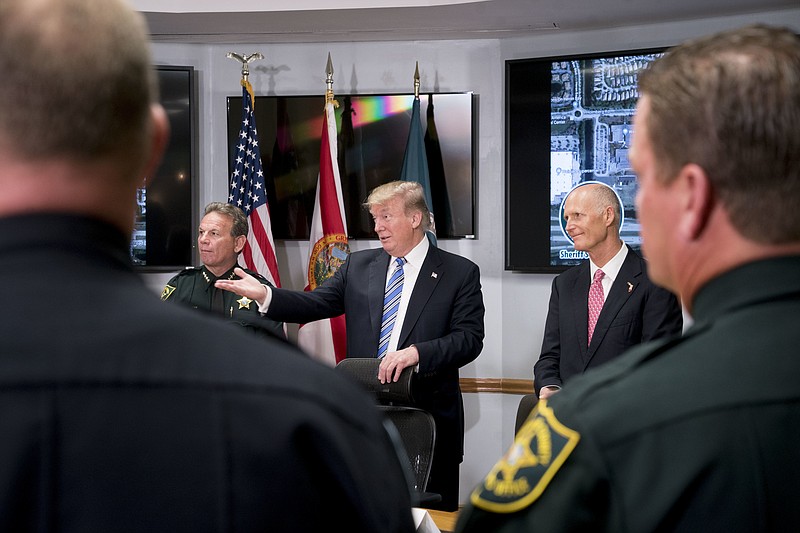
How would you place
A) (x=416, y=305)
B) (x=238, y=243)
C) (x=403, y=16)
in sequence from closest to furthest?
1. (x=416, y=305)
2. (x=238, y=243)
3. (x=403, y=16)

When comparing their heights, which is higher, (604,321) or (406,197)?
(406,197)

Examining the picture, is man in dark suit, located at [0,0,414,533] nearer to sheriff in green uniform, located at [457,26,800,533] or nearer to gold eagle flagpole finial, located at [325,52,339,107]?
sheriff in green uniform, located at [457,26,800,533]

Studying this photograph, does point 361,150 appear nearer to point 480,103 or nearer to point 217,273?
point 480,103

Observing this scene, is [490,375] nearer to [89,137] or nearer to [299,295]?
[299,295]

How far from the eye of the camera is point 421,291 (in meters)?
4.44

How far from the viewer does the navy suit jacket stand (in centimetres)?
435

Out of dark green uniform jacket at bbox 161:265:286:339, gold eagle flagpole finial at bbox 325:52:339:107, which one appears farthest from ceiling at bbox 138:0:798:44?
dark green uniform jacket at bbox 161:265:286:339

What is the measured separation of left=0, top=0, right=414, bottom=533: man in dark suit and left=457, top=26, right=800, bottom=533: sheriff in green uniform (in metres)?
0.24

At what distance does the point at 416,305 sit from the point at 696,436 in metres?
3.52

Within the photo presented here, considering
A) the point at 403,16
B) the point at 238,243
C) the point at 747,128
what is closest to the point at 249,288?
the point at 238,243

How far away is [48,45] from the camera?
30.0 inches

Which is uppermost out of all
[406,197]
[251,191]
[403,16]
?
[403,16]

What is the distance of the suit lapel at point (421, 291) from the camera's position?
14.5ft

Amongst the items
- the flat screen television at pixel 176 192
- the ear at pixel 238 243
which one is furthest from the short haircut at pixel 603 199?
the flat screen television at pixel 176 192
